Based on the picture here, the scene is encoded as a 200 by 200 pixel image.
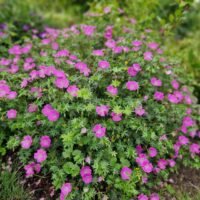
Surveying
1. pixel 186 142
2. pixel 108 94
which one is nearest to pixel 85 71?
pixel 108 94

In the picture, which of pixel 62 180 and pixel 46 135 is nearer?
pixel 62 180

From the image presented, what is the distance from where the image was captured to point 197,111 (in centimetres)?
319

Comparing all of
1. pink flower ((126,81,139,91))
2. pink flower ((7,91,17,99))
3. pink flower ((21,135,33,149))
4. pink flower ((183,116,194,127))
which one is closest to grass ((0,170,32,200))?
pink flower ((21,135,33,149))

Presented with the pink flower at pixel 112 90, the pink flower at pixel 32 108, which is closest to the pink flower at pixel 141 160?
the pink flower at pixel 112 90

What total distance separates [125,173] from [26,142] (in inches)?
29.5

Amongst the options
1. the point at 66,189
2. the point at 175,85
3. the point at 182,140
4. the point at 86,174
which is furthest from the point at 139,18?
the point at 66,189

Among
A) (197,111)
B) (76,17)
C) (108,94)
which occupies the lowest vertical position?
(76,17)

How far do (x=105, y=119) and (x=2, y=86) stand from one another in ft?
2.67

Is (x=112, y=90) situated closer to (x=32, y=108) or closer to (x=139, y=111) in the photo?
(x=139, y=111)

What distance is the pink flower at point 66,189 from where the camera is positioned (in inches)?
90.6

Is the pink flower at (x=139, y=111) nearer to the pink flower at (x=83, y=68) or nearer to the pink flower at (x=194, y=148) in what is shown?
the pink flower at (x=83, y=68)

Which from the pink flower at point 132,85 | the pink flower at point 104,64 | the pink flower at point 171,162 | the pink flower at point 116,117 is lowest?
the pink flower at point 171,162

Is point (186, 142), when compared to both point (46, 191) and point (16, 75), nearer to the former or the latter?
point (46, 191)

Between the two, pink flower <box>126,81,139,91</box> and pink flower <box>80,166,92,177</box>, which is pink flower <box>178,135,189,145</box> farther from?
pink flower <box>80,166,92,177</box>
